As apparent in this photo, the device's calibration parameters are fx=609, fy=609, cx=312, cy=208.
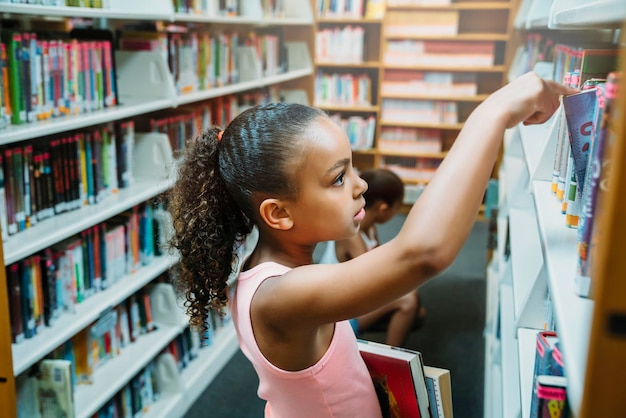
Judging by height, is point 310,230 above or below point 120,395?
above

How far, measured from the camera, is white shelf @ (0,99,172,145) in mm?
1561

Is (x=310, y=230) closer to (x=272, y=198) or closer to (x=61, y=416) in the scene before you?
(x=272, y=198)

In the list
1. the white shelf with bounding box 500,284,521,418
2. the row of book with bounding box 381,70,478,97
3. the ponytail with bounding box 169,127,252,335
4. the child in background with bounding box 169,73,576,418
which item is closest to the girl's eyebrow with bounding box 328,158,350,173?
the child in background with bounding box 169,73,576,418

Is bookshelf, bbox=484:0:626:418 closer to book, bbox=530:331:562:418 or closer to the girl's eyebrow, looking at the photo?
book, bbox=530:331:562:418

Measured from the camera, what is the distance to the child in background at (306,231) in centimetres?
70

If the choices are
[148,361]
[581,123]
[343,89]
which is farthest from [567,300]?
[343,89]

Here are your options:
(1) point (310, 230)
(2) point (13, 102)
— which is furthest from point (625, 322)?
(2) point (13, 102)

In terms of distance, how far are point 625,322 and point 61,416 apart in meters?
1.75

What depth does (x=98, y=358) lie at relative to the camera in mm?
2170

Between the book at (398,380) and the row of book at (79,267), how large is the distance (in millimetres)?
691

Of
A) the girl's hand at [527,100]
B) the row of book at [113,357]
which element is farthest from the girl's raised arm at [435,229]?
the row of book at [113,357]

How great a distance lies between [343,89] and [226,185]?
4370mm

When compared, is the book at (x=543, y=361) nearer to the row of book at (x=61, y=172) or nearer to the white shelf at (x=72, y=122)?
the white shelf at (x=72, y=122)

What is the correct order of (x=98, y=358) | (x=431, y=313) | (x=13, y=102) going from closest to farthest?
1. (x=13, y=102)
2. (x=98, y=358)
3. (x=431, y=313)
